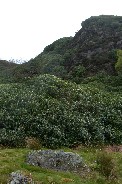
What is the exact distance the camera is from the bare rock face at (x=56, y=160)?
2655 centimetres

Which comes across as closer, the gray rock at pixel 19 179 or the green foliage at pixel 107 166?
the gray rock at pixel 19 179

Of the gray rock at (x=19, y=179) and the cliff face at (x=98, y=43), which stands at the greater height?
the cliff face at (x=98, y=43)

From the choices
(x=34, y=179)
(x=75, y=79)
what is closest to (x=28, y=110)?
(x=34, y=179)

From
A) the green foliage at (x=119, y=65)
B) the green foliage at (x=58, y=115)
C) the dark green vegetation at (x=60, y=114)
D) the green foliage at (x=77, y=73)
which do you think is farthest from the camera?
the green foliage at (x=77, y=73)

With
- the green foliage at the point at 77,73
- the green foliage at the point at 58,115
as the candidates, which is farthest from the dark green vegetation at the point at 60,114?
the green foliage at the point at 77,73

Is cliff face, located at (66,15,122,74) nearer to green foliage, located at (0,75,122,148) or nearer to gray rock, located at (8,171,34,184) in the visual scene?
green foliage, located at (0,75,122,148)

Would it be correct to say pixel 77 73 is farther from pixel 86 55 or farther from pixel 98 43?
pixel 98 43

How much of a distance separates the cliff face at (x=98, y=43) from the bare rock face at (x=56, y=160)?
119 feet

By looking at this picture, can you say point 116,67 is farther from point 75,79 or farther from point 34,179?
point 34,179

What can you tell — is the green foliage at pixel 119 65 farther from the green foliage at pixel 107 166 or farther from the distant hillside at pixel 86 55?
the green foliage at pixel 107 166

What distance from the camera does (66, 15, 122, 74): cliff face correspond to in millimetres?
65875

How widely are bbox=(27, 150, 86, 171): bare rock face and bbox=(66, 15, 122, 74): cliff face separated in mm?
36392

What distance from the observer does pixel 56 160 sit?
26984mm

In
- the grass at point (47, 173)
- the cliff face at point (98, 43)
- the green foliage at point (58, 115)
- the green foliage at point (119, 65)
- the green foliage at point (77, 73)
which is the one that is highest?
the cliff face at point (98, 43)
